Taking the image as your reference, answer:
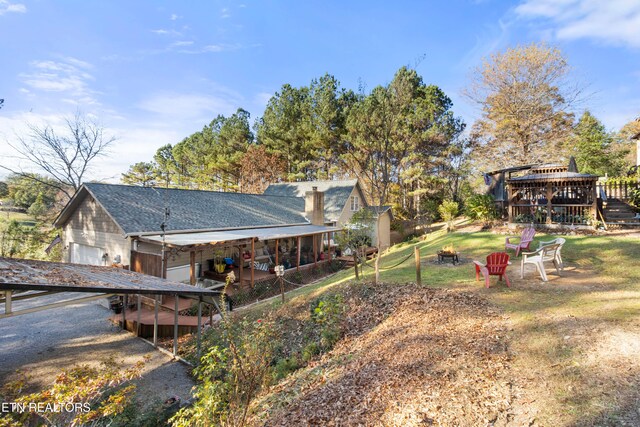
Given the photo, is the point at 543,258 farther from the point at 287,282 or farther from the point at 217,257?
the point at 217,257

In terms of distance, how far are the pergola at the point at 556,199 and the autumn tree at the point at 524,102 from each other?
15685 mm

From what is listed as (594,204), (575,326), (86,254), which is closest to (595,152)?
(594,204)

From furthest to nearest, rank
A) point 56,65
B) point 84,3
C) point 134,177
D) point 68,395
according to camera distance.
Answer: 1. point 134,177
2. point 56,65
3. point 84,3
4. point 68,395

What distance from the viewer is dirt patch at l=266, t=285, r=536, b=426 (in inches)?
142

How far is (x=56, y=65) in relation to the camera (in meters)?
18.5

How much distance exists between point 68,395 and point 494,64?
126 ft

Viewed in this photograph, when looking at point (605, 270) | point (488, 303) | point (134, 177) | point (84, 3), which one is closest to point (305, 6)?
point (84, 3)

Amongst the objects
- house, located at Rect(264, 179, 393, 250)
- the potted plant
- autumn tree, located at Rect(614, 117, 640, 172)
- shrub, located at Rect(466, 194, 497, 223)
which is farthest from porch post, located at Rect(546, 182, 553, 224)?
autumn tree, located at Rect(614, 117, 640, 172)

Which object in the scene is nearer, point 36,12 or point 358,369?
point 358,369

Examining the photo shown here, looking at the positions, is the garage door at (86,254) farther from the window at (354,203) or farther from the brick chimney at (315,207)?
the window at (354,203)

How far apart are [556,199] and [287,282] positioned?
54.8 feet

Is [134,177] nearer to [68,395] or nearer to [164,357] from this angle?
[164,357]

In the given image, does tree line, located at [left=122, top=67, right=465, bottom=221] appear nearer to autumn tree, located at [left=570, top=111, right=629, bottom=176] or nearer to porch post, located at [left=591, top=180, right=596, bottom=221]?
autumn tree, located at [left=570, top=111, right=629, bottom=176]

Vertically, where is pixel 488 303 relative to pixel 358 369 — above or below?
above
